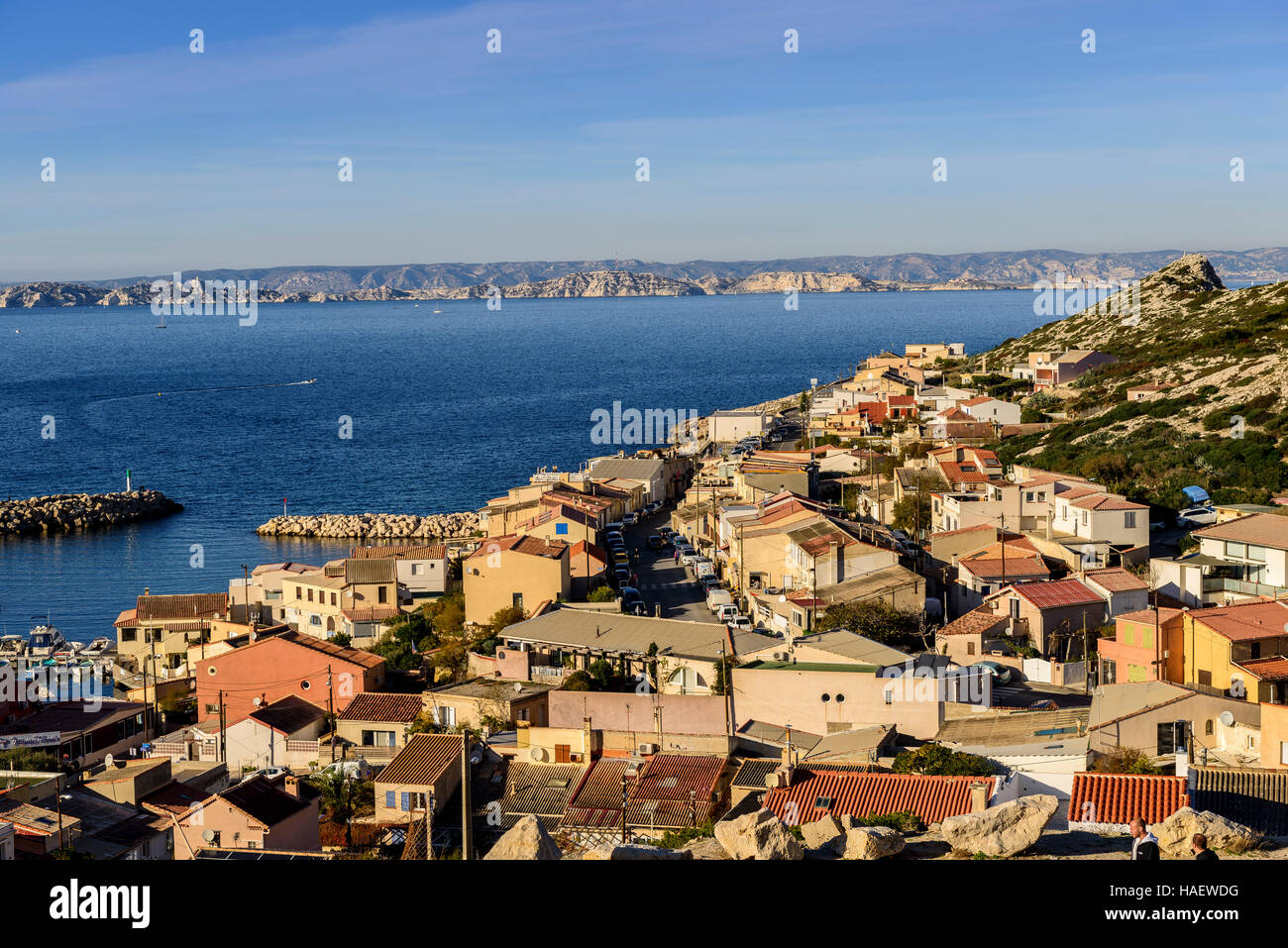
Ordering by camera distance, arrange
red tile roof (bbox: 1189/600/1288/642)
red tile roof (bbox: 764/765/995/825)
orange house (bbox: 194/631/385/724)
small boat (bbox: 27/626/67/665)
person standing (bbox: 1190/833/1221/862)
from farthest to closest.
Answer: small boat (bbox: 27/626/67/665) → orange house (bbox: 194/631/385/724) → red tile roof (bbox: 1189/600/1288/642) → red tile roof (bbox: 764/765/995/825) → person standing (bbox: 1190/833/1221/862)

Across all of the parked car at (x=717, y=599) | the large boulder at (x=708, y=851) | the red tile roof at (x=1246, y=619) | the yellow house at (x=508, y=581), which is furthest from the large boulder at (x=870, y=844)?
the yellow house at (x=508, y=581)

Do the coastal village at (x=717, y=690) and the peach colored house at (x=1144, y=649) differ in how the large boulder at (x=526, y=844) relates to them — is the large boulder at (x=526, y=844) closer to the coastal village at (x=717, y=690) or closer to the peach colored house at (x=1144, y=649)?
the coastal village at (x=717, y=690)

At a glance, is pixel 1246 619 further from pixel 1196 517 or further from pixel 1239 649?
pixel 1196 517

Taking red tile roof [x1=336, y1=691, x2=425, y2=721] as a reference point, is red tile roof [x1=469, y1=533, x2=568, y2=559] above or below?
above

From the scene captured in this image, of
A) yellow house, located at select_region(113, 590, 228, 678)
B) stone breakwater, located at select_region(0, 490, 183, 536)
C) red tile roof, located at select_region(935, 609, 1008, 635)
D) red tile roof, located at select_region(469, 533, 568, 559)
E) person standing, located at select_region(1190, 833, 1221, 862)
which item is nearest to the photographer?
person standing, located at select_region(1190, 833, 1221, 862)

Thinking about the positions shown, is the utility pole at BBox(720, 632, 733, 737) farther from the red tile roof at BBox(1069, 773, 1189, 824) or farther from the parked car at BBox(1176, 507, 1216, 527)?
the parked car at BBox(1176, 507, 1216, 527)

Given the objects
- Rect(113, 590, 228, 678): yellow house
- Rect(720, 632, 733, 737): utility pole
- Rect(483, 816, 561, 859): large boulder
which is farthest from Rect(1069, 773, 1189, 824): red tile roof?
Rect(113, 590, 228, 678): yellow house
